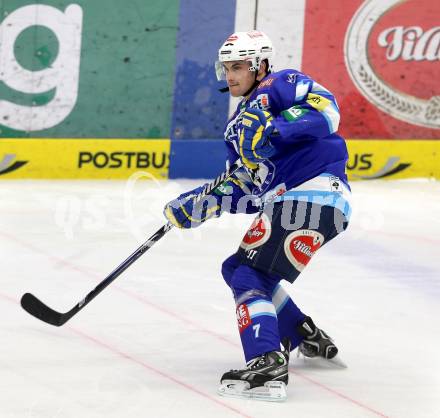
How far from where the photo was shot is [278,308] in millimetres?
4098

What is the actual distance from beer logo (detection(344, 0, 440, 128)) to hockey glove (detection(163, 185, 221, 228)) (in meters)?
4.35

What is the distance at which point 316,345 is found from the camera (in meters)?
4.09

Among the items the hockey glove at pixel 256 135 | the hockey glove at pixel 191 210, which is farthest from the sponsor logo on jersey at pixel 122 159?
the hockey glove at pixel 256 135

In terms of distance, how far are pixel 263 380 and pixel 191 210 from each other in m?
0.67

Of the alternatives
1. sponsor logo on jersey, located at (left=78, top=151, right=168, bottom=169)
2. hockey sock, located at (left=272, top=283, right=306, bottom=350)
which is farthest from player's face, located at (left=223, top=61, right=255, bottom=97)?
sponsor logo on jersey, located at (left=78, top=151, right=168, bottom=169)

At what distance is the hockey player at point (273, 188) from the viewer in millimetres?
3703

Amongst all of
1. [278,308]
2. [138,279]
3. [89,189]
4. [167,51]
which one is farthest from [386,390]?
[167,51]

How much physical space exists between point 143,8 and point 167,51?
0.33m

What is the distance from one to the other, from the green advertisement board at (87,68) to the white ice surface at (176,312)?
49 cm

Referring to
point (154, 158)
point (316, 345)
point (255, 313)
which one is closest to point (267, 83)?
point (255, 313)

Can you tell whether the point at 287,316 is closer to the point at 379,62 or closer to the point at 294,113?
the point at 294,113

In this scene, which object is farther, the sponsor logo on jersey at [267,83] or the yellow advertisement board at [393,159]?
the yellow advertisement board at [393,159]

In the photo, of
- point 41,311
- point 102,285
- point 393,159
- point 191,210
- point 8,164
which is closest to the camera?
point 191,210

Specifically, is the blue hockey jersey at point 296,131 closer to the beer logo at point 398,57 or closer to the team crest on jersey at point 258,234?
the team crest on jersey at point 258,234
